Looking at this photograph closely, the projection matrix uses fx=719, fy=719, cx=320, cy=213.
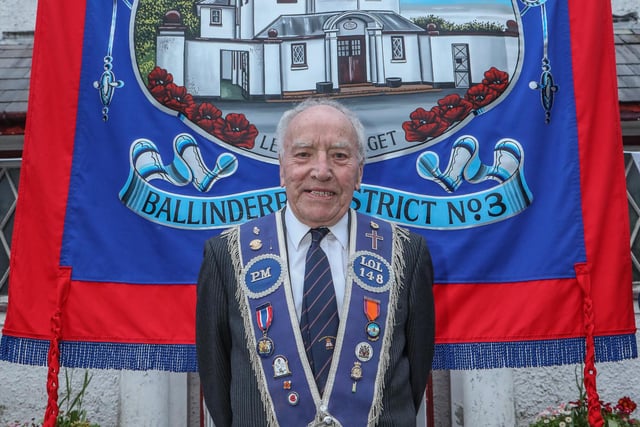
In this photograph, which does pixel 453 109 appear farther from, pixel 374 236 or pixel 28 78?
pixel 28 78

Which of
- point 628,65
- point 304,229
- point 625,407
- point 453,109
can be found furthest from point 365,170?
point 628,65

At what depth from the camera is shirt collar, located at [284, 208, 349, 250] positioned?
90.4 inches

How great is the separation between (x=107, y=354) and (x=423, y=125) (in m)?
1.62

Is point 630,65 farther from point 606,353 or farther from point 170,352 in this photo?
point 170,352

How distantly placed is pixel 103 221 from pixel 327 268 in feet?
3.89

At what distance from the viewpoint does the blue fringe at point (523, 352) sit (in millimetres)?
2881

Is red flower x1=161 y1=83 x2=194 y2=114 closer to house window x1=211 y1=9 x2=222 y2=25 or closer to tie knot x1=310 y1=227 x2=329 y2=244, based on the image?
house window x1=211 y1=9 x2=222 y2=25

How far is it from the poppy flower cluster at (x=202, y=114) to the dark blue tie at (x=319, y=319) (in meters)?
1.00

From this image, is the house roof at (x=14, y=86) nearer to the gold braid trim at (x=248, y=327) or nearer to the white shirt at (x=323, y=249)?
the gold braid trim at (x=248, y=327)

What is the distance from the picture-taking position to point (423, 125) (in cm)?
306

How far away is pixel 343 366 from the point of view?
215 cm

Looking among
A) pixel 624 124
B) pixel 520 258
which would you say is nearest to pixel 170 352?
pixel 520 258

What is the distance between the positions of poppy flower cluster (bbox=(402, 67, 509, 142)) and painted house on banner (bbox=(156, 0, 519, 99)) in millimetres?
40

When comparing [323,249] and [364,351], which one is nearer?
[364,351]
